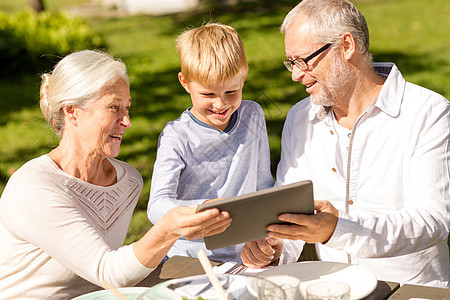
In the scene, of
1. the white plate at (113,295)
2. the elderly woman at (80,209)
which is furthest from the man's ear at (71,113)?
the white plate at (113,295)

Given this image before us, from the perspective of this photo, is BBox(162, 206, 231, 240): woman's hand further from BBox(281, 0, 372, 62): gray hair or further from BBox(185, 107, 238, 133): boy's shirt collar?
BBox(281, 0, 372, 62): gray hair

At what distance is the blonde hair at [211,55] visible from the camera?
9.60 ft

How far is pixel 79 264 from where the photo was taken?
246 centimetres

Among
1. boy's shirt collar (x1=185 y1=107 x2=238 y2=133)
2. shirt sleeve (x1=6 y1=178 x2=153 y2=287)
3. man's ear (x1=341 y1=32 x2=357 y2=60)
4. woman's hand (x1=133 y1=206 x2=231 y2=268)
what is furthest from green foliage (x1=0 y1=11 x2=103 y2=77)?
woman's hand (x1=133 y1=206 x2=231 y2=268)

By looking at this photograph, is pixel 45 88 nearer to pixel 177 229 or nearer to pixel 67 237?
pixel 67 237

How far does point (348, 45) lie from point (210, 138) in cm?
86

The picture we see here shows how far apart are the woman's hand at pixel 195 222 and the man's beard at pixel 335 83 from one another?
45.0 inches

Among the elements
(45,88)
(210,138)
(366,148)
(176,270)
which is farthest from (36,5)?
(176,270)

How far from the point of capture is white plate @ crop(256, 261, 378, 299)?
2289 millimetres

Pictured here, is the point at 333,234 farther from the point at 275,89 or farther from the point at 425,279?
the point at 275,89

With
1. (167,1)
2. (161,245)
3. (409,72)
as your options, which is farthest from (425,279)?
(167,1)

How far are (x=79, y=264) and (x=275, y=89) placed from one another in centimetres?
681

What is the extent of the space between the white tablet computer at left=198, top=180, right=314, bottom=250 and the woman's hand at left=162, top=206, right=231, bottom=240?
0.08ft

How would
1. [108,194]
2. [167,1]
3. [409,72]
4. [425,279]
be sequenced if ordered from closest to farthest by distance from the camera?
[108,194] < [425,279] < [409,72] < [167,1]
